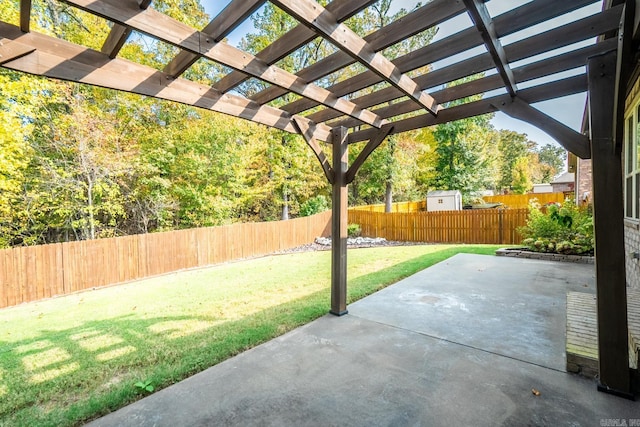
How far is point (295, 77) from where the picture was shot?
2.73 m

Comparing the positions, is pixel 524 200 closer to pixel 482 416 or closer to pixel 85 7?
pixel 482 416

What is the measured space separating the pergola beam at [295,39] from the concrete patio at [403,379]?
257 centimetres

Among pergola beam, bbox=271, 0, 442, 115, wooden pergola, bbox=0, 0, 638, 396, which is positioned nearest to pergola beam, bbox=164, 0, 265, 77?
wooden pergola, bbox=0, 0, 638, 396

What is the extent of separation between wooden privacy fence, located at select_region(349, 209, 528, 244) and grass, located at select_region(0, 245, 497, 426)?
5527mm

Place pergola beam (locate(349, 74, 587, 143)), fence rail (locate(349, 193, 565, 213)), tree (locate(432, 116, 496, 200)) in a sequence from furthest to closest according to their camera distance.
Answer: fence rail (locate(349, 193, 565, 213)) → tree (locate(432, 116, 496, 200)) → pergola beam (locate(349, 74, 587, 143))

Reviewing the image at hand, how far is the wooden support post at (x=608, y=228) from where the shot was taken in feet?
6.82

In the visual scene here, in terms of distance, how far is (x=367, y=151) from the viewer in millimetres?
3721

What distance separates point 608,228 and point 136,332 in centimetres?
493

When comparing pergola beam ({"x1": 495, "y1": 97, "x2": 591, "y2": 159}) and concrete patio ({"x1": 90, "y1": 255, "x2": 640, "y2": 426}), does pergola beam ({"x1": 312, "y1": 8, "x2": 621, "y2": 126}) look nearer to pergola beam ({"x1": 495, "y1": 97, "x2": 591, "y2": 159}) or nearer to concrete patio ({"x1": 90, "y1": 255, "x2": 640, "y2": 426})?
pergola beam ({"x1": 495, "y1": 97, "x2": 591, "y2": 159})

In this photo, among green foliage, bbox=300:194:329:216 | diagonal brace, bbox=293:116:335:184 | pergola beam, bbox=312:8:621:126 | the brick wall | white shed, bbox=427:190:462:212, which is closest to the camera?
pergola beam, bbox=312:8:621:126

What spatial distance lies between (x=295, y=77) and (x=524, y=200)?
2595 cm

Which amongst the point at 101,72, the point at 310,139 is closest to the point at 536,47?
the point at 310,139

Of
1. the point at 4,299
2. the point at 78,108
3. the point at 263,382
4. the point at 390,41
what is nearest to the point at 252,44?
the point at 78,108

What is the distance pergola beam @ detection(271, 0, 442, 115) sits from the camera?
1.79 m
